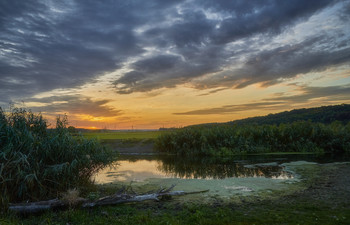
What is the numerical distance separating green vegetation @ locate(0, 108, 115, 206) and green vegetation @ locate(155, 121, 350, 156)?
18.4 meters

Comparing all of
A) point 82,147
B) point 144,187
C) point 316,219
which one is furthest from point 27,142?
point 316,219

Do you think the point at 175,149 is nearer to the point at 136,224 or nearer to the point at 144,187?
the point at 144,187

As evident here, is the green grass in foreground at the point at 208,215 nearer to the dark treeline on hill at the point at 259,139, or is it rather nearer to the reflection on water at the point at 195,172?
the reflection on water at the point at 195,172

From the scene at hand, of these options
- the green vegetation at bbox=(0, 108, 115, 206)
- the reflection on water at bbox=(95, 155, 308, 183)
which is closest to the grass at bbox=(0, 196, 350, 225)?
the green vegetation at bbox=(0, 108, 115, 206)

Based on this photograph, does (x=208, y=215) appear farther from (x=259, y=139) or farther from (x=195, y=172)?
(x=259, y=139)

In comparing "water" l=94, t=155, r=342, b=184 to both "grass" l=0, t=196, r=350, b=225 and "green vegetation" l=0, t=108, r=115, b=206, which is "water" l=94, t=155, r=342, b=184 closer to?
"green vegetation" l=0, t=108, r=115, b=206

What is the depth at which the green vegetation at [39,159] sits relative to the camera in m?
8.46

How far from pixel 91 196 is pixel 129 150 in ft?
82.3

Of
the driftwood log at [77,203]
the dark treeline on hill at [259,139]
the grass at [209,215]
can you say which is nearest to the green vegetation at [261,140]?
the dark treeline on hill at [259,139]

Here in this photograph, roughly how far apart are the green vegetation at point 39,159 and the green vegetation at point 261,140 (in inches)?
723

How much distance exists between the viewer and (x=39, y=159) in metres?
9.77

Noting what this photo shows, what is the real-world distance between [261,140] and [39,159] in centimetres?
2575

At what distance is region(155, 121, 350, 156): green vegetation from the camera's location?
28.8m

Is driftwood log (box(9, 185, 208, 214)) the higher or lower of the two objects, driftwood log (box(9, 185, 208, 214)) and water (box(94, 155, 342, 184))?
the higher
